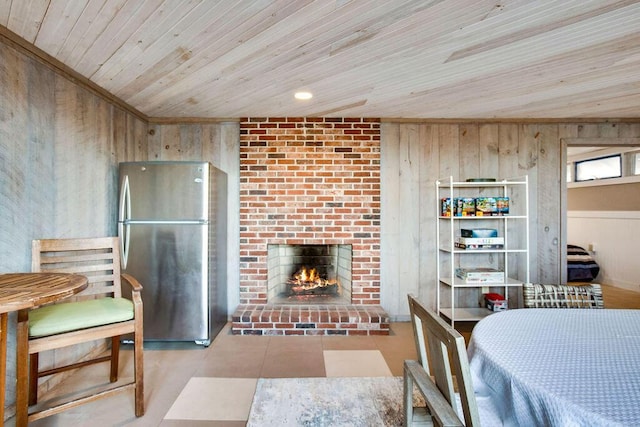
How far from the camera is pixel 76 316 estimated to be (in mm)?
1738

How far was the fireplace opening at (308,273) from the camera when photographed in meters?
3.62

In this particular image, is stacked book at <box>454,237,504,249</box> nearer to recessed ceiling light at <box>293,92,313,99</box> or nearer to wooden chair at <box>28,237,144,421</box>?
recessed ceiling light at <box>293,92,313,99</box>

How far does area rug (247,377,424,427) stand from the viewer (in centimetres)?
178

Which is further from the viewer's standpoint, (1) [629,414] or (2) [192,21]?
(2) [192,21]

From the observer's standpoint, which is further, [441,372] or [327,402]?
[327,402]

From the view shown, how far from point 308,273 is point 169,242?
1.58 m

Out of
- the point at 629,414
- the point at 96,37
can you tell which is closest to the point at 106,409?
the point at 96,37

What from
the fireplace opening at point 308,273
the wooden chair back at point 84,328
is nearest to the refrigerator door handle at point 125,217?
the wooden chair back at point 84,328

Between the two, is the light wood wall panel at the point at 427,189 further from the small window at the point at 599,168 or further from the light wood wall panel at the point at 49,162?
the small window at the point at 599,168

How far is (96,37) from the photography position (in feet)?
6.13

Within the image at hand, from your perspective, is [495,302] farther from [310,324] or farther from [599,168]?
[599,168]

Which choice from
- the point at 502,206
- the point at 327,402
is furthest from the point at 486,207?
the point at 327,402

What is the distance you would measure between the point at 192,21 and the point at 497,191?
3216 mm

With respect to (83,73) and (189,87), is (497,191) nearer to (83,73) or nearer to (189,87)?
(189,87)
